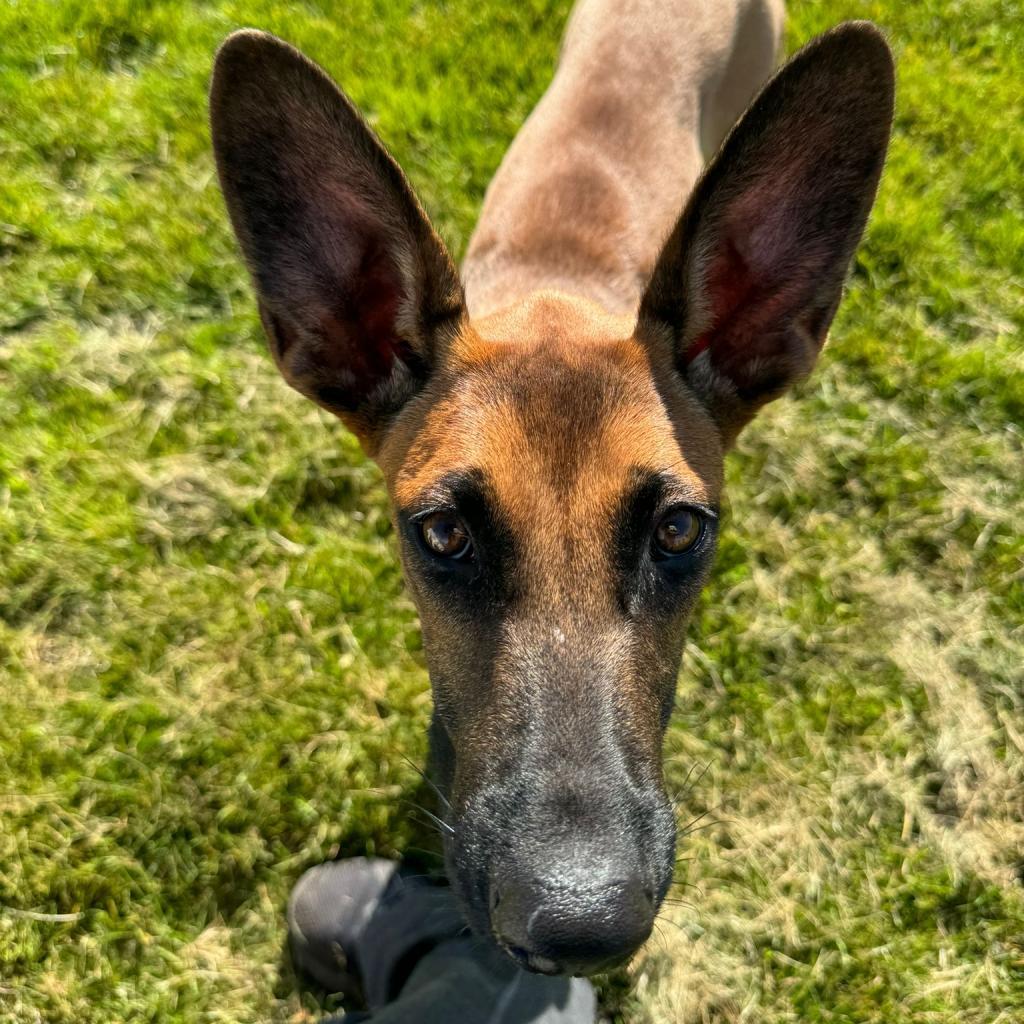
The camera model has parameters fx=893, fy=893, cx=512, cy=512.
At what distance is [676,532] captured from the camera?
120 inches

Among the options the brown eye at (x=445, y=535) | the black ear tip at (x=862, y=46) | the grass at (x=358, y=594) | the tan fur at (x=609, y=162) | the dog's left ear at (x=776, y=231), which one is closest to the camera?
the black ear tip at (x=862, y=46)

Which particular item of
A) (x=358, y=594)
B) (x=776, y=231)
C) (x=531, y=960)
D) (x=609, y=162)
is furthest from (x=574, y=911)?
(x=609, y=162)

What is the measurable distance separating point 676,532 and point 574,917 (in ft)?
4.13

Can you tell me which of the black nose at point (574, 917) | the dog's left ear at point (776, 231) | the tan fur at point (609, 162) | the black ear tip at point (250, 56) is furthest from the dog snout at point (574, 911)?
the tan fur at point (609, 162)

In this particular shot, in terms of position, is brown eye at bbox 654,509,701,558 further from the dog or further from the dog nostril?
the dog nostril

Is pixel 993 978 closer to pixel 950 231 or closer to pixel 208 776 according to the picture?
pixel 208 776

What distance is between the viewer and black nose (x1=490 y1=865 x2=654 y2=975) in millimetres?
2477

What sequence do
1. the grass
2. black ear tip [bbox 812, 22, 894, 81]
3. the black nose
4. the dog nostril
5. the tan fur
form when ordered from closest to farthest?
the black nose → the dog nostril → black ear tip [bbox 812, 22, 894, 81] → the tan fur → the grass

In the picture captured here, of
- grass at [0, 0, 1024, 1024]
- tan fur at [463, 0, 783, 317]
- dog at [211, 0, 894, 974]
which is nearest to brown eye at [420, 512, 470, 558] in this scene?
dog at [211, 0, 894, 974]

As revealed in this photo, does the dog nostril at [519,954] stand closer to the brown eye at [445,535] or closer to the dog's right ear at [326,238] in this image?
the brown eye at [445,535]

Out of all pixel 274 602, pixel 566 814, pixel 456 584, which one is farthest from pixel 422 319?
pixel 274 602

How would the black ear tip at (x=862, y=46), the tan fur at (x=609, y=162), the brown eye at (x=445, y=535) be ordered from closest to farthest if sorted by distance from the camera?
the black ear tip at (x=862, y=46) < the brown eye at (x=445, y=535) < the tan fur at (x=609, y=162)

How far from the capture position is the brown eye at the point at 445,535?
2.98 m

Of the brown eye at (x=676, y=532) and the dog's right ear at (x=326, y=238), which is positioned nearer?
the dog's right ear at (x=326, y=238)
